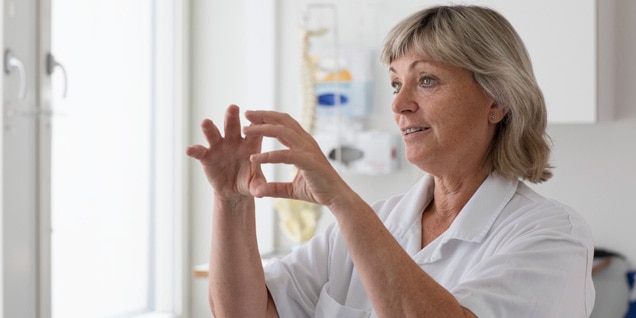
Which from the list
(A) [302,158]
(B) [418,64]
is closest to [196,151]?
(A) [302,158]

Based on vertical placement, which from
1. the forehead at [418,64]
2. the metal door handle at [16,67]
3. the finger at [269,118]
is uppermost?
Answer: the metal door handle at [16,67]

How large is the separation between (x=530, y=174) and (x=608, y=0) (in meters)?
1.42

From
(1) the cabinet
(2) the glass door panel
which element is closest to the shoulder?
(1) the cabinet

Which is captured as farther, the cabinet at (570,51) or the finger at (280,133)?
the cabinet at (570,51)

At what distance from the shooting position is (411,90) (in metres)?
1.49

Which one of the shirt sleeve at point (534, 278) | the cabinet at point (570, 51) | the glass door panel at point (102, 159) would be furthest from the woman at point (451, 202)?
the glass door panel at point (102, 159)

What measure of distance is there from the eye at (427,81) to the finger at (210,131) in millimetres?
349

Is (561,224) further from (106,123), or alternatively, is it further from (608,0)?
(106,123)

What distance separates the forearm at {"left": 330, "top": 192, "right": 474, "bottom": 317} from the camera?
1171 mm

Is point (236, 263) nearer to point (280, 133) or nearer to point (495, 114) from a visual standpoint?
point (280, 133)

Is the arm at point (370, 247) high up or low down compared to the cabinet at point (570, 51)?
down

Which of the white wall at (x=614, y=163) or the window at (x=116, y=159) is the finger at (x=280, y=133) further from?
the white wall at (x=614, y=163)

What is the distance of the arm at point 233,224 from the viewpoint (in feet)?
4.59

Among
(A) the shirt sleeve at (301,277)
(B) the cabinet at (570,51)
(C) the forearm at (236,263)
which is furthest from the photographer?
(B) the cabinet at (570,51)
